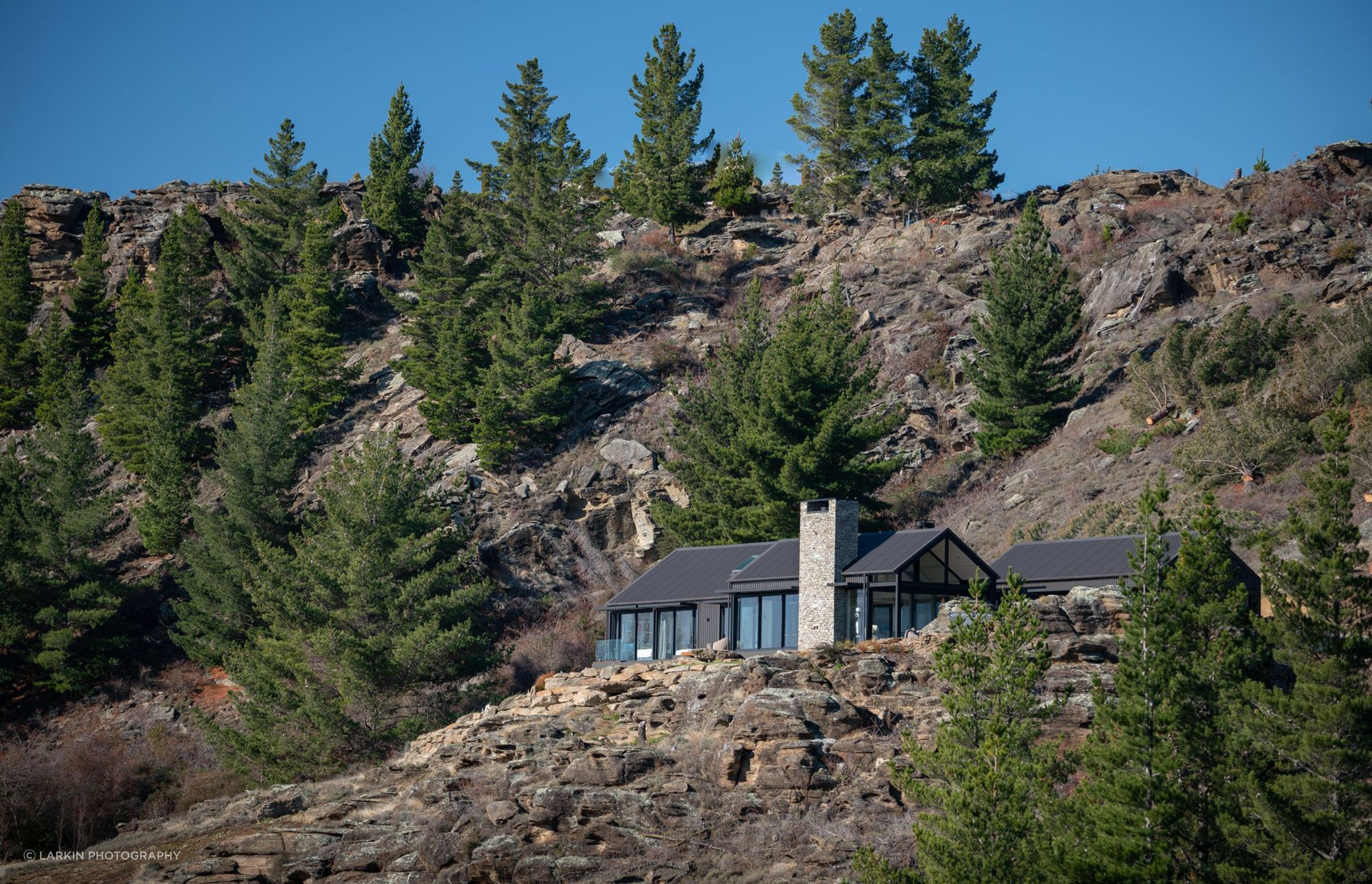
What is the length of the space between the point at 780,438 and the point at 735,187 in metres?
40.0

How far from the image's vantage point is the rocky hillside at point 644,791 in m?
23.8

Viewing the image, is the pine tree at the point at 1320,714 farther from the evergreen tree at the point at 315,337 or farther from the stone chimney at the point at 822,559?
the evergreen tree at the point at 315,337

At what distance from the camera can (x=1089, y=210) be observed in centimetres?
6794

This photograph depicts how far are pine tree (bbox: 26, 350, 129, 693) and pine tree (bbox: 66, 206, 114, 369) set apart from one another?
56.0 feet

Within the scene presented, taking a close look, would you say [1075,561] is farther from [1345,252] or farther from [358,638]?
[1345,252]

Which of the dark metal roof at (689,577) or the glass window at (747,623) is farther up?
the dark metal roof at (689,577)

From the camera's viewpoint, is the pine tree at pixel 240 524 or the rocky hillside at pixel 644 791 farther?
the pine tree at pixel 240 524

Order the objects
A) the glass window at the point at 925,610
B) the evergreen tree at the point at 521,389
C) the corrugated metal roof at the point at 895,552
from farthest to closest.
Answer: the evergreen tree at the point at 521,389
the glass window at the point at 925,610
the corrugated metal roof at the point at 895,552

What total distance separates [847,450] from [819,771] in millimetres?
18885

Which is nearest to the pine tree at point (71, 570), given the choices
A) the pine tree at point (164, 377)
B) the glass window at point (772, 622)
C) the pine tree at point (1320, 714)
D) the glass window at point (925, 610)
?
the pine tree at point (164, 377)

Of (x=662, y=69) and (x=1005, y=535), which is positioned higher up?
(x=662, y=69)

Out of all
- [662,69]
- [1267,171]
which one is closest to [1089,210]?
[1267,171]

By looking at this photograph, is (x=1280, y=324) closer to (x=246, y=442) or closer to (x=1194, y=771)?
(x=1194, y=771)

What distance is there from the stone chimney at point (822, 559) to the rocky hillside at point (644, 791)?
9.03ft
